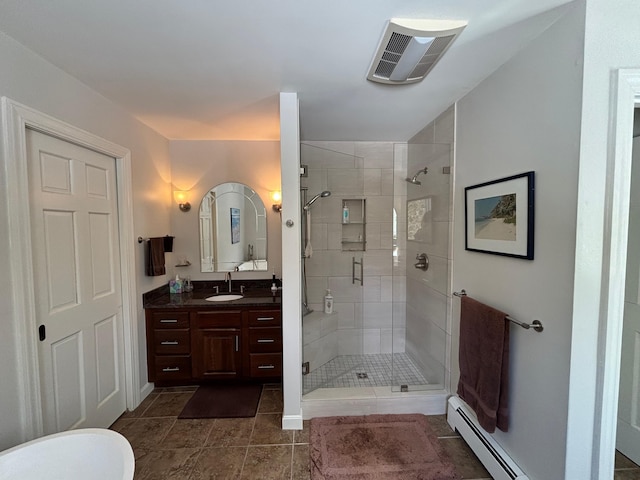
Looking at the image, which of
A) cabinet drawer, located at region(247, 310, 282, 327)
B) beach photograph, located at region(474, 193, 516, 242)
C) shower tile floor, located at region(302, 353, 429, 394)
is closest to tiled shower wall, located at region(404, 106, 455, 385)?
shower tile floor, located at region(302, 353, 429, 394)

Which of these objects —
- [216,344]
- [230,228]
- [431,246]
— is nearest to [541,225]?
[431,246]

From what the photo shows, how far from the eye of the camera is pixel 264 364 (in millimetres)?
2654

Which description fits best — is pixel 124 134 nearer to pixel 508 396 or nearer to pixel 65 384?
pixel 65 384

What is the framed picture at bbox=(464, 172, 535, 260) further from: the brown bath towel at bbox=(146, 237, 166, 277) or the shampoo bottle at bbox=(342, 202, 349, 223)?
the brown bath towel at bbox=(146, 237, 166, 277)

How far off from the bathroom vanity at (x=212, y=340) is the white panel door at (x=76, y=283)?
33 cm

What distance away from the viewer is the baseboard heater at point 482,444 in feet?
5.19

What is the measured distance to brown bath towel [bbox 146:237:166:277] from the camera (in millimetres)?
2621

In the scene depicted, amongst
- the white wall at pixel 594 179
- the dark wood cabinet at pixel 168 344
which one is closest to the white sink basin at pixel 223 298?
the dark wood cabinet at pixel 168 344

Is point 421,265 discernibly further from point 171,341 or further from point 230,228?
point 171,341

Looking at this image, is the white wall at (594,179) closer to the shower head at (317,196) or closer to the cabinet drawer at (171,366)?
the shower head at (317,196)

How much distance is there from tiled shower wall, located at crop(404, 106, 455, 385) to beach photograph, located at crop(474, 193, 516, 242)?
0.42 meters

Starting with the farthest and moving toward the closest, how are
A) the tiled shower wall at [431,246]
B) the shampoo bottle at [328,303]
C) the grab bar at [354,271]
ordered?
the grab bar at [354,271] → the shampoo bottle at [328,303] → the tiled shower wall at [431,246]

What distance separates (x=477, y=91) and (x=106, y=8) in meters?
2.13

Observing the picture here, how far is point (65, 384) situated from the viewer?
1.80 metres
